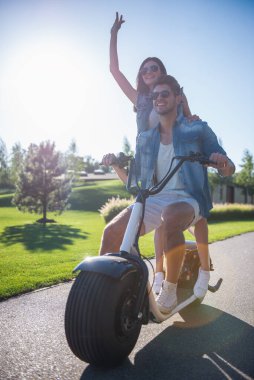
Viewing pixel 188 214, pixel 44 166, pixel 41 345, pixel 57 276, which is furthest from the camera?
pixel 44 166

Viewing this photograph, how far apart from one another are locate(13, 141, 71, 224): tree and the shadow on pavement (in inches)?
781

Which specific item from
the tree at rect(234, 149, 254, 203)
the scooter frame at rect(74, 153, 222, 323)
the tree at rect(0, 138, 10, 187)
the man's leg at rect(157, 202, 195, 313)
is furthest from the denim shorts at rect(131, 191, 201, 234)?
the tree at rect(0, 138, 10, 187)

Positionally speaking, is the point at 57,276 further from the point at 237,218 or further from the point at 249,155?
the point at 249,155

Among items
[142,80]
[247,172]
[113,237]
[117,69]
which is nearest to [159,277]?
[113,237]

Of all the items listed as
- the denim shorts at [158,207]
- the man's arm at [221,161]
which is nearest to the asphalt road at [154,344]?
the denim shorts at [158,207]

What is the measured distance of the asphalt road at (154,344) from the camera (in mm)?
2469

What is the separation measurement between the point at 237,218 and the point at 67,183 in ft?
40.2

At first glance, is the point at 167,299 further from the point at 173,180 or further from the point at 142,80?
the point at 142,80

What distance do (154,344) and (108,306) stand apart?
0.92 meters

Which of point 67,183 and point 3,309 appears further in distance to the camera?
point 67,183

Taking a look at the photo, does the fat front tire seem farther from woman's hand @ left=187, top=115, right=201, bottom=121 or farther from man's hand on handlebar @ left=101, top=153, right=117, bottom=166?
woman's hand @ left=187, top=115, right=201, bottom=121

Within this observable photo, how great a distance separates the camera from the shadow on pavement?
8.08 feet

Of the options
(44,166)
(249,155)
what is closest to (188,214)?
(44,166)

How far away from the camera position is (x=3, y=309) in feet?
12.8
